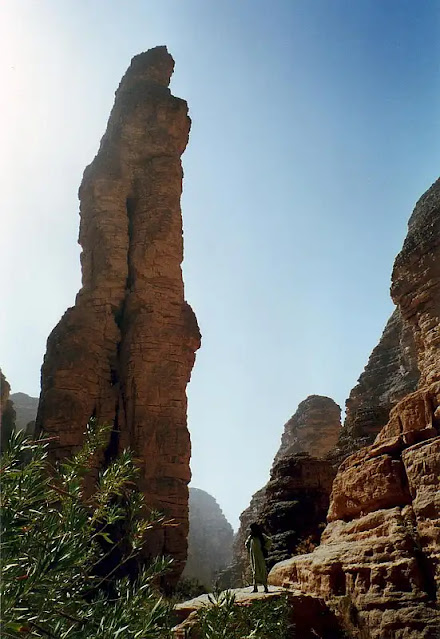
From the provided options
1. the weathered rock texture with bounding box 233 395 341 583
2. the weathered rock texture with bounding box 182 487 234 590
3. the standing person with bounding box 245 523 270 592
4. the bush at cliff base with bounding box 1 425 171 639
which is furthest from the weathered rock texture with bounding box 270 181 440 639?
the weathered rock texture with bounding box 182 487 234 590

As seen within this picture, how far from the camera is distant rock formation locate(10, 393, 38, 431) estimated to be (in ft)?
207

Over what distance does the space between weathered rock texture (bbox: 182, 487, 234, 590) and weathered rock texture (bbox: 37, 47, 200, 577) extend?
32.4 m

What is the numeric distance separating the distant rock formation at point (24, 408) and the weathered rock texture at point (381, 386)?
121 feet

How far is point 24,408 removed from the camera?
71938 mm

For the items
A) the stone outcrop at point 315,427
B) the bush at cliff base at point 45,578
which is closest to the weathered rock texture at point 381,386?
the stone outcrop at point 315,427

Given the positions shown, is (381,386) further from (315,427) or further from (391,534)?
(391,534)

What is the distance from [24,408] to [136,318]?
2108 inches

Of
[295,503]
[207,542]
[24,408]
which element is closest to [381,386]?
[295,503]

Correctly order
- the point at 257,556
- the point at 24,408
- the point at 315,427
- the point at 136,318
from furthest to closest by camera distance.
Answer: the point at 24,408
the point at 315,427
the point at 136,318
the point at 257,556

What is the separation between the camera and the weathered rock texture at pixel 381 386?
2773 centimetres

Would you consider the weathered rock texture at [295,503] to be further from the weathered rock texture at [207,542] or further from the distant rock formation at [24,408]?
the distant rock formation at [24,408]

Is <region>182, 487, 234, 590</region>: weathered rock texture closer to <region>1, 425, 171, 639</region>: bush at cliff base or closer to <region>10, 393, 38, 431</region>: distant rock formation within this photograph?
<region>10, 393, 38, 431</region>: distant rock formation

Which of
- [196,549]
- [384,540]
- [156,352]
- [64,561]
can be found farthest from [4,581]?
[196,549]

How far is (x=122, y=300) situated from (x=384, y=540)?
793 inches
